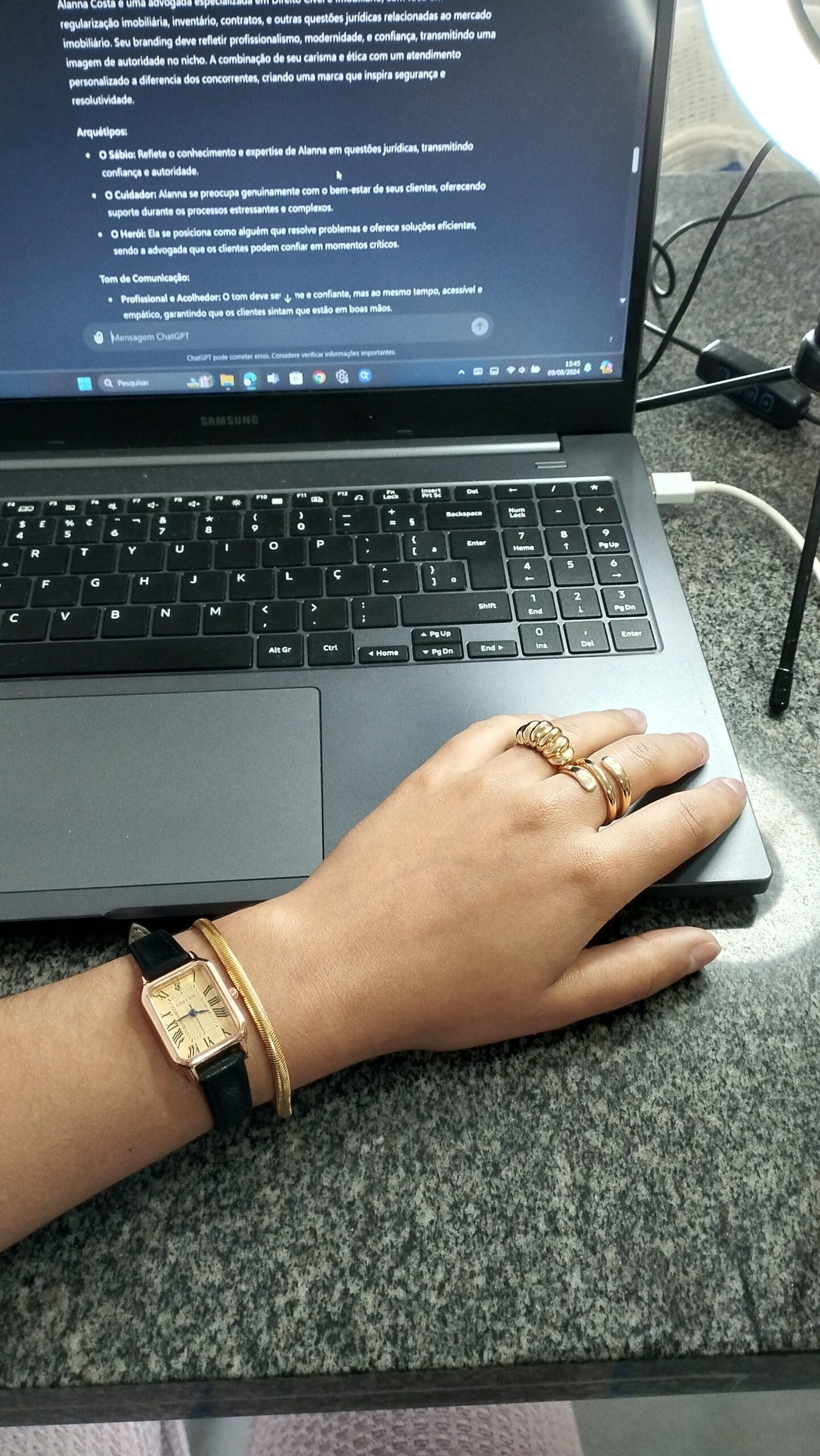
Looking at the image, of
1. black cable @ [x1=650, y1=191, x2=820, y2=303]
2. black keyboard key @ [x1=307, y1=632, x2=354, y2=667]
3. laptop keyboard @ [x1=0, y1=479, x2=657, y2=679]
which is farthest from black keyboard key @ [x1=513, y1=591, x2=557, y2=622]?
black cable @ [x1=650, y1=191, x2=820, y2=303]

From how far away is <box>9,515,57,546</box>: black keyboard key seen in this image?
0.58m

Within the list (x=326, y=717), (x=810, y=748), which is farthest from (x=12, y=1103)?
(x=810, y=748)

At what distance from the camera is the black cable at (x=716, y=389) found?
0.70 metres

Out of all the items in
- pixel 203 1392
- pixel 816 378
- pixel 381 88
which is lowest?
pixel 203 1392

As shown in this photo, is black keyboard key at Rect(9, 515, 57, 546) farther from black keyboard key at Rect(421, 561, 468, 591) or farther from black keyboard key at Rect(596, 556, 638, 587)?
black keyboard key at Rect(596, 556, 638, 587)

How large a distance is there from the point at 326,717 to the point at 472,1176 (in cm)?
24

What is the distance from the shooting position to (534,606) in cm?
55

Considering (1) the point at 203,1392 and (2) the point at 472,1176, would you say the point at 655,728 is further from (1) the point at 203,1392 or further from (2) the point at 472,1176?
(1) the point at 203,1392

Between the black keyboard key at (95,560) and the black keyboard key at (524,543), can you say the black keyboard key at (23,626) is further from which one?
the black keyboard key at (524,543)

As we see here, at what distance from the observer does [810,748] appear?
1.73 ft

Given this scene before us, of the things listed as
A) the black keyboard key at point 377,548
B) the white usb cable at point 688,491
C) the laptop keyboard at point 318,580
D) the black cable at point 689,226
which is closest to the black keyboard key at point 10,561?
the laptop keyboard at point 318,580

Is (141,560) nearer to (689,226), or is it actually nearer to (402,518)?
(402,518)

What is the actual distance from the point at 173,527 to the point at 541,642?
0.25 m

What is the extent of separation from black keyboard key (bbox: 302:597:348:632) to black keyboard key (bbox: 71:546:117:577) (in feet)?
A: 0.35
